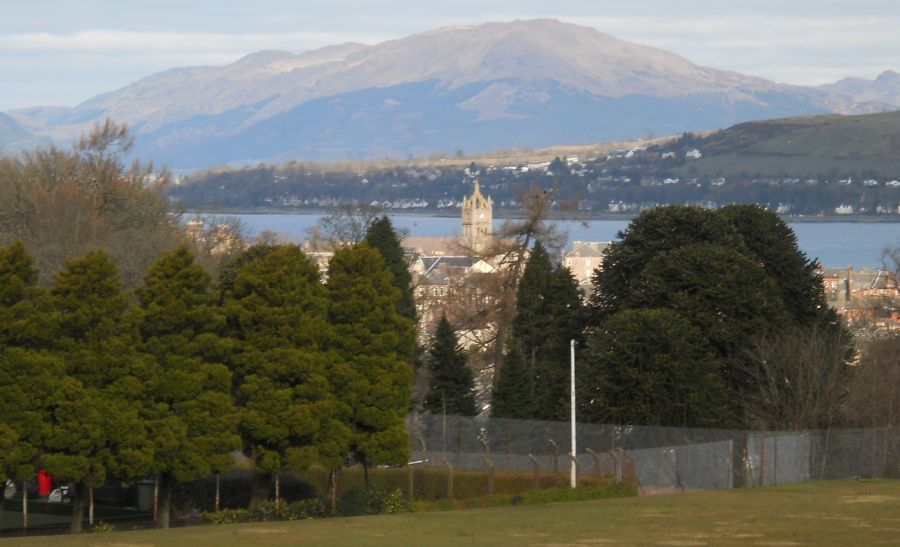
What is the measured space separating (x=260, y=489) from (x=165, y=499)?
3.29 meters

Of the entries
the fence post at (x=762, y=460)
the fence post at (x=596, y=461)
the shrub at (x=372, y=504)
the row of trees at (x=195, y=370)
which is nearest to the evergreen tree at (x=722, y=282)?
the fence post at (x=762, y=460)

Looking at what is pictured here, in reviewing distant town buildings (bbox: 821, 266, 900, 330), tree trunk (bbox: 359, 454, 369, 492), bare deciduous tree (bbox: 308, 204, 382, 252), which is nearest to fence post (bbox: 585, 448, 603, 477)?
tree trunk (bbox: 359, 454, 369, 492)

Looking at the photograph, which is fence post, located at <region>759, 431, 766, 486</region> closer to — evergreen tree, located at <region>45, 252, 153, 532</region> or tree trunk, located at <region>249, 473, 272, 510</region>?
tree trunk, located at <region>249, 473, 272, 510</region>

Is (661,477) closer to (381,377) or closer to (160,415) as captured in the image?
(381,377)

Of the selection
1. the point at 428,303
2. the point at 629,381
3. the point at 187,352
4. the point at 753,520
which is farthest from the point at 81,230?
the point at 753,520

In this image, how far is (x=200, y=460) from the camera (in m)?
33.1

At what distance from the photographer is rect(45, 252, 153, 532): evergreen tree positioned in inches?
1240

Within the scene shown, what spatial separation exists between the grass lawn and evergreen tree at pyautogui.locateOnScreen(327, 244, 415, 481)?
6.47 metres

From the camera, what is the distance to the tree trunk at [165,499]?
108 feet

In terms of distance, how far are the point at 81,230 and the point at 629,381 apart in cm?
2993

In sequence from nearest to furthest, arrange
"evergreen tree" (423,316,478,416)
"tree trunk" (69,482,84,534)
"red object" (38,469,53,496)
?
1. "tree trunk" (69,482,84,534)
2. "red object" (38,469,53,496)
3. "evergreen tree" (423,316,478,416)

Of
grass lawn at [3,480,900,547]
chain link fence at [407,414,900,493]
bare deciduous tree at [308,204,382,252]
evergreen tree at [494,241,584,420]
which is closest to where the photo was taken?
grass lawn at [3,480,900,547]

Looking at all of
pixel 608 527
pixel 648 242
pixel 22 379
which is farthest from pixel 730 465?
pixel 22 379

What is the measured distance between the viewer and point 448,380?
176ft
